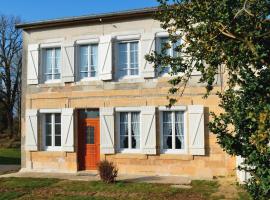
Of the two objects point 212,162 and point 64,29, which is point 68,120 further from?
point 212,162

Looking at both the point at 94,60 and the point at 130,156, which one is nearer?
the point at 130,156

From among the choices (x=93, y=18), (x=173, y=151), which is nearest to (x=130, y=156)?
(x=173, y=151)

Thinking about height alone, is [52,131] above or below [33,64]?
below

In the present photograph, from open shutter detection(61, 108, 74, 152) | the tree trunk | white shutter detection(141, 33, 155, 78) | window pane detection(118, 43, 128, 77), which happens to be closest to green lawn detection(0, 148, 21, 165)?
open shutter detection(61, 108, 74, 152)

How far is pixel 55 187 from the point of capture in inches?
525

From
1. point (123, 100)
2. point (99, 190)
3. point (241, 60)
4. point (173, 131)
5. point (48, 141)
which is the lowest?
point (99, 190)

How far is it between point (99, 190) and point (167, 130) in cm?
A: 424

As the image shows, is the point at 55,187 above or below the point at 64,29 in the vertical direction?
below

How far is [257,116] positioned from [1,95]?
37.3 m

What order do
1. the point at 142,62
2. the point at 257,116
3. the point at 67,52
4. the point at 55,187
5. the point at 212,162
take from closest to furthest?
the point at 257,116
the point at 55,187
the point at 212,162
the point at 142,62
the point at 67,52

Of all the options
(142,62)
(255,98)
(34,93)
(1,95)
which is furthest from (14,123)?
(255,98)

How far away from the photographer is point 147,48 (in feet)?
52.1

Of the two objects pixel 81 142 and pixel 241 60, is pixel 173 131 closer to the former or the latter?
pixel 81 142

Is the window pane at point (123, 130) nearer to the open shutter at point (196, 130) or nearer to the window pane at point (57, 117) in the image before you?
the open shutter at point (196, 130)
